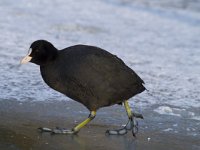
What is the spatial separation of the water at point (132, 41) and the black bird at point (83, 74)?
0.59 metres

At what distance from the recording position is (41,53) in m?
5.11

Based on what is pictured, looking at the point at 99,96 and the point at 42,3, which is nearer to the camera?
the point at 99,96

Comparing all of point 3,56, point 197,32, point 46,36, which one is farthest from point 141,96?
point 197,32

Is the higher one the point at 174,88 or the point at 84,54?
the point at 84,54

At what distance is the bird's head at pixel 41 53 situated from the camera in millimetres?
5102

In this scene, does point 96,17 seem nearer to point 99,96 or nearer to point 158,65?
point 158,65

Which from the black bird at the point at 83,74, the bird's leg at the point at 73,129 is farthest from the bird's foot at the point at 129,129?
the bird's leg at the point at 73,129

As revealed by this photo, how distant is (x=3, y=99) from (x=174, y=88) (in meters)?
1.95

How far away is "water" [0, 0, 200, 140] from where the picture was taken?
6172mm

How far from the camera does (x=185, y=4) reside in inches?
528

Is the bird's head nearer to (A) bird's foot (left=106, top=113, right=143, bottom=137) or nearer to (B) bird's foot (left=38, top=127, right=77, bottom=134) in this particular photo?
(B) bird's foot (left=38, top=127, right=77, bottom=134)

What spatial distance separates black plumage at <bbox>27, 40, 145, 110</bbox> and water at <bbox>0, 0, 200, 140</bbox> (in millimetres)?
628

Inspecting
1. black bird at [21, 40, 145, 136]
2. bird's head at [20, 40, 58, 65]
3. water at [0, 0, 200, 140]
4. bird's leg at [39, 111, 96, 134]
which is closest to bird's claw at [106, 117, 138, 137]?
black bird at [21, 40, 145, 136]

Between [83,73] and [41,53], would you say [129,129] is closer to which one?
[83,73]
